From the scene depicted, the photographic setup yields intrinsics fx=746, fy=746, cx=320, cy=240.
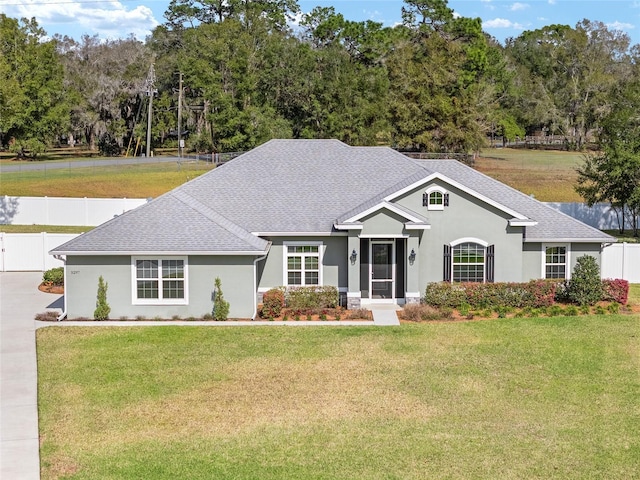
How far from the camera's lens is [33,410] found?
15883 millimetres

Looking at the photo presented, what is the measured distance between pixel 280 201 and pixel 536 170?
48.6 m

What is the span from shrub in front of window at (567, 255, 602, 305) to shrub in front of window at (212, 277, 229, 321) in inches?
480

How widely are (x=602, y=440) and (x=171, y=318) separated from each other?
47.3 ft

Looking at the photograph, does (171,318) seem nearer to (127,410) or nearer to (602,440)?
(127,410)

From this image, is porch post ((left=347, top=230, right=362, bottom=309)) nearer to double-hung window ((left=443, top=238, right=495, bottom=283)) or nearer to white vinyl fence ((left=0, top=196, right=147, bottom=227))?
double-hung window ((left=443, top=238, right=495, bottom=283))

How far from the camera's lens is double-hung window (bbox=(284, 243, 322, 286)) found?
26.8 m

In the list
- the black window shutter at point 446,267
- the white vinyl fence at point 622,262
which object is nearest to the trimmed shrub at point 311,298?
the black window shutter at point 446,267

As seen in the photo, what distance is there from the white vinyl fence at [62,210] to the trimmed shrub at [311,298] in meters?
21.5

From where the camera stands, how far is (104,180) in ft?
190

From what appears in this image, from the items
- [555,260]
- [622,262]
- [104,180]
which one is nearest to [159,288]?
[555,260]

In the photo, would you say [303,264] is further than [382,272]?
Yes

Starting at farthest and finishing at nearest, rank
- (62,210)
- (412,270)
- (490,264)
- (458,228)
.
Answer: (62,210) → (490,264) → (458,228) → (412,270)

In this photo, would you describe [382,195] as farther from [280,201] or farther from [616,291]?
[616,291]

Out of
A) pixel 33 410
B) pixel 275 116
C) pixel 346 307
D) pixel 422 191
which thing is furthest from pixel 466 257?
pixel 275 116
